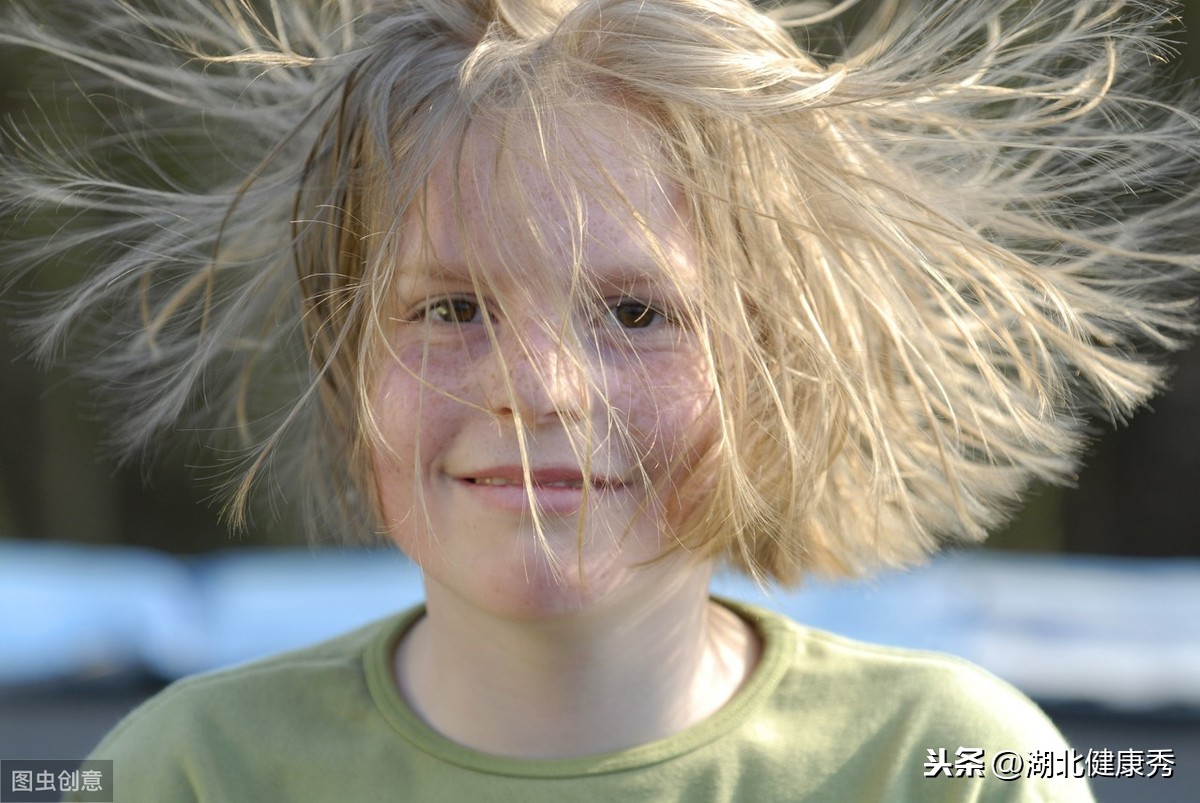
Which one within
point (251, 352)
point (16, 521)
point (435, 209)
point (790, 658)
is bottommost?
point (16, 521)

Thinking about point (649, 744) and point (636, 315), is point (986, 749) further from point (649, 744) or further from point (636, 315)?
point (636, 315)

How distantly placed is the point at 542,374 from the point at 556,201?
11 centimetres

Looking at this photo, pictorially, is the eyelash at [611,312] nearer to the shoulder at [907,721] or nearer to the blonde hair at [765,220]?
the blonde hair at [765,220]

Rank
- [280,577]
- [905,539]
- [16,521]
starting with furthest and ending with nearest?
1. [16,521]
2. [280,577]
3. [905,539]

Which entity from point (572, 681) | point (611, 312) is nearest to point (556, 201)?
point (611, 312)

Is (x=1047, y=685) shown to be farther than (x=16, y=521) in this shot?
No

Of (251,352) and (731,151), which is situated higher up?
(731,151)

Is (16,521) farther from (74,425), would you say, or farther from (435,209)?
(435,209)

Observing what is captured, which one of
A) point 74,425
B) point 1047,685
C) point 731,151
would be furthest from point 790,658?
point 74,425

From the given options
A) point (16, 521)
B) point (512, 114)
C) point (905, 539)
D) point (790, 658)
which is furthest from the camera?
point (16, 521)

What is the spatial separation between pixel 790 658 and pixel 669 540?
0.19 meters

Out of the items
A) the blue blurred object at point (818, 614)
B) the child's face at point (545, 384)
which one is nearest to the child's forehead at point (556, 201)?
the child's face at point (545, 384)

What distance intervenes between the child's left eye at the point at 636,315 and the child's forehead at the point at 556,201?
0.8 inches

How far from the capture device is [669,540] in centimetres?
87
